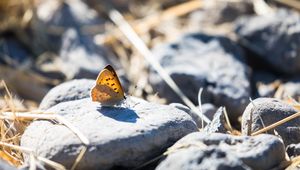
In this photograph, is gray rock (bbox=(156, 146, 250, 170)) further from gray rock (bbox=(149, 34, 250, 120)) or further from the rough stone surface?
gray rock (bbox=(149, 34, 250, 120))

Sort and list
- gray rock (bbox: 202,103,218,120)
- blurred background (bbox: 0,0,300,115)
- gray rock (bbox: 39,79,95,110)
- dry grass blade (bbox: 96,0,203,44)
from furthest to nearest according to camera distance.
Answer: dry grass blade (bbox: 96,0,203,44), blurred background (bbox: 0,0,300,115), gray rock (bbox: 202,103,218,120), gray rock (bbox: 39,79,95,110)

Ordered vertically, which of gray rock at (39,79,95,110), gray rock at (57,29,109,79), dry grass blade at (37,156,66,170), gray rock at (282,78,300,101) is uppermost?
gray rock at (39,79,95,110)

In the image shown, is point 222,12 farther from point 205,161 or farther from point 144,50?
point 205,161

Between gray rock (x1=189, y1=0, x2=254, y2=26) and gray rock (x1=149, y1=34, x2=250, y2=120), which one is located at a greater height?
gray rock (x1=189, y1=0, x2=254, y2=26)

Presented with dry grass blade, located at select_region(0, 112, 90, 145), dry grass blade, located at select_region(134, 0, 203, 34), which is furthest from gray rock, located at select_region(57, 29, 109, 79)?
dry grass blade, located at select_region(0, 112, 90, 145)

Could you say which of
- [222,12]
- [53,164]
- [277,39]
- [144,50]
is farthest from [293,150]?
[222,12]

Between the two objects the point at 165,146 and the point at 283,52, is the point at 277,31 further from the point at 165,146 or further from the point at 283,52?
the point at 165,146
